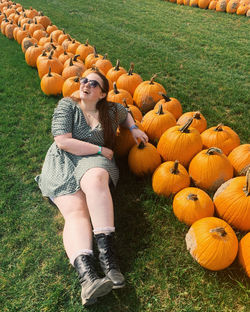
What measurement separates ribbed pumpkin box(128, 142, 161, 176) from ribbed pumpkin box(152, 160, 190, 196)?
25 centimetres

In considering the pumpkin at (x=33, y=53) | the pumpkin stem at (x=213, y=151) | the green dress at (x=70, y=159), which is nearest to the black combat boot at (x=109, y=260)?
the green dress at (x=70, y=159)

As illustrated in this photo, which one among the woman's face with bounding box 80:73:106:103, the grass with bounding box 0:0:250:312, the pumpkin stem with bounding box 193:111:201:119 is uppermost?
the woman's face with bounding box 80:73:106:103

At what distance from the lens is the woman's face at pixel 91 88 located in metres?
2.88

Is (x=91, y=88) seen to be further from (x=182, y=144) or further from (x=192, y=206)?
(x=192, y=206)

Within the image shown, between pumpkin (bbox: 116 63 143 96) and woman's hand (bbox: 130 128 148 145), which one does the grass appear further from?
pumpkin (bbox: 116 63 143 96)

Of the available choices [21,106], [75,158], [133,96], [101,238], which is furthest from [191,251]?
[21,106]

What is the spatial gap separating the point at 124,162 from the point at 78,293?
5.71 feet

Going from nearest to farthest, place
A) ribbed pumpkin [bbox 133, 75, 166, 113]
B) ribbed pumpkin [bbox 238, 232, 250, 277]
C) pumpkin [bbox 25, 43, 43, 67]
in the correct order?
ribbed pumpkin [bbox 238, 232, 250, 277] → ribbed pumpkin [bbox 133, 75, 166, 113] → pumpkin [bbox 25, 43, 43, 67]

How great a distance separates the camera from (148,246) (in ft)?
8.54

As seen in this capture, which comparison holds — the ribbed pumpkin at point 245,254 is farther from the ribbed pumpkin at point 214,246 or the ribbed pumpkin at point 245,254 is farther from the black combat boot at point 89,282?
the black combat boot at point 89,282

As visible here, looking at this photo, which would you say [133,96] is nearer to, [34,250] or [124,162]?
[124,162]

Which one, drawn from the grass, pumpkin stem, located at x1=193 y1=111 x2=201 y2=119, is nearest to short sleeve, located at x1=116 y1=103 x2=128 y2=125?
the grass

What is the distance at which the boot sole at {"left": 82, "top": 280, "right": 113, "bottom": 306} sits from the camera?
201 centimetres

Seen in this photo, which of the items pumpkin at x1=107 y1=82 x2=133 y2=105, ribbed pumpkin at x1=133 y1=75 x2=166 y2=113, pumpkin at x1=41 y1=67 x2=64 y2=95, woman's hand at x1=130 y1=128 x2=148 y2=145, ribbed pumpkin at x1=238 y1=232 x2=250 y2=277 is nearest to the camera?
ribbed pumpkin at x1=238 y1=232 x2=250 y2=277
